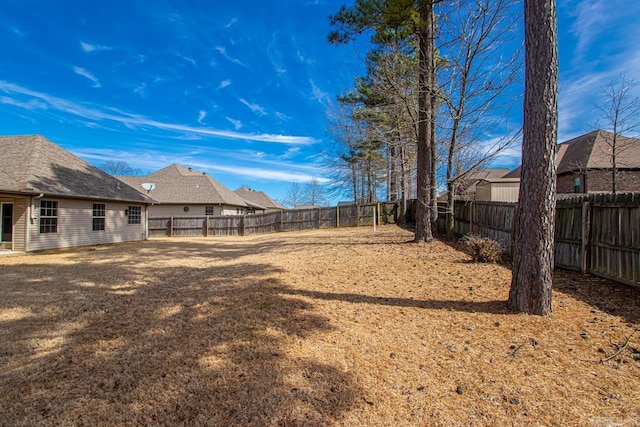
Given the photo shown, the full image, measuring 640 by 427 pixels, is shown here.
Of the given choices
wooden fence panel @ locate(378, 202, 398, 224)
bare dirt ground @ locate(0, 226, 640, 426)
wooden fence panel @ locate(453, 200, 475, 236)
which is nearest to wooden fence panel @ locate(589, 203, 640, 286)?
bare dirt ground @ locate(0, 226, 640, 426)

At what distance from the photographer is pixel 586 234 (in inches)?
205

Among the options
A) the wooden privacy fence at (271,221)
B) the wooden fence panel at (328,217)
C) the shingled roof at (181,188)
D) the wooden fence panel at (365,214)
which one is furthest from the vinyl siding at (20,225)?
the wooden fence panel at (365,214)

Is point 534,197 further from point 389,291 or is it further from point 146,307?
point 146,307

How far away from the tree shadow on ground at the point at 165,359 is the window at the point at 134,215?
1089 cm

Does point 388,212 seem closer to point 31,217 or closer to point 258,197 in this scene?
point 31,217

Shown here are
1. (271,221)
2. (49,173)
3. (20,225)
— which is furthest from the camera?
(271,221)

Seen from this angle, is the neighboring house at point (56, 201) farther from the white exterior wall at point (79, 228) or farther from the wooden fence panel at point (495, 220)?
the wooden fence panel at point (495, 220)

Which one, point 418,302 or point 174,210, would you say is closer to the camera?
point 418,302

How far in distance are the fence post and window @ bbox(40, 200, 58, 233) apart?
1645 cm

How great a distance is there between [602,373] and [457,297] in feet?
6.59

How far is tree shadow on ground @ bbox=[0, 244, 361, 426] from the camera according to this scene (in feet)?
7.21

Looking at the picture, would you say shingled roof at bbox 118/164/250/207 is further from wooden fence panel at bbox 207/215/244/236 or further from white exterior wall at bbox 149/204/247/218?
wooden fence panel at bbox 207/215/244/236

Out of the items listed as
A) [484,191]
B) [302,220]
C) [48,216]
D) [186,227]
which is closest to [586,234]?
[48,216]

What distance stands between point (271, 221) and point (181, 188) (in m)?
8.19
